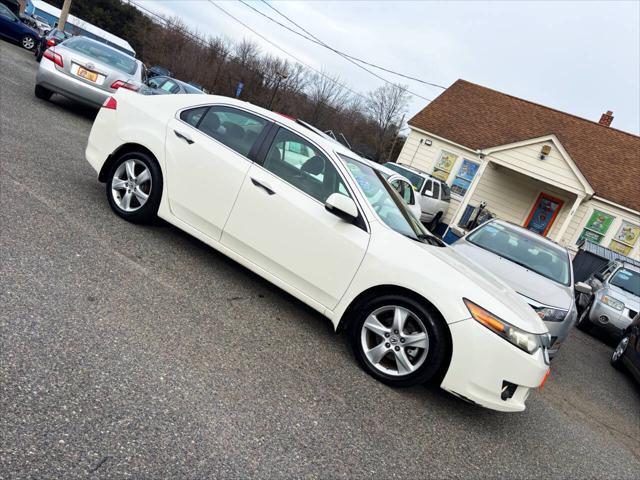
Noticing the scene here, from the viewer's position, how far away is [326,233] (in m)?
4.00

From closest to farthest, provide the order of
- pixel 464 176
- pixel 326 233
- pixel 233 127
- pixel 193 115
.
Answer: pixel 326 233, pixel 233 127, pixel 193 115, pixel 464 176

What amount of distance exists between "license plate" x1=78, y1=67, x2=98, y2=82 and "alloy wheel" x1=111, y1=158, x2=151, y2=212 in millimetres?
5253

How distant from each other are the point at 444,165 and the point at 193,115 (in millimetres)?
17669

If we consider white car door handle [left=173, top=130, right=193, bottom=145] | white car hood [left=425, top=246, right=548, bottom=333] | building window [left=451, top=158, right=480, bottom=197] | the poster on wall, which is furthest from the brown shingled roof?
white car door handle [left=173, top=130, right=193, bottom=145]

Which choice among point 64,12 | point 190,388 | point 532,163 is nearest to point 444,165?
point 532,163

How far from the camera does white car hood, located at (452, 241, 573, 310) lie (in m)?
5.90

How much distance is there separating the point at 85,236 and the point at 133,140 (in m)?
1.13

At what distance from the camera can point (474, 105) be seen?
894 inches

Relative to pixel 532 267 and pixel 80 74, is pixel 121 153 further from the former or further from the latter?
pixel 532 267

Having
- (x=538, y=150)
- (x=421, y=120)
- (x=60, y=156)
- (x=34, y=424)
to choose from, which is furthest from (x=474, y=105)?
(x=34, y=424)

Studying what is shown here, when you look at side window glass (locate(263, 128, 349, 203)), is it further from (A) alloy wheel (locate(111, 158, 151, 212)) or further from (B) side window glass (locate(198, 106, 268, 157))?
(A) alloy wheel (locate(111, 158, 151, 212))

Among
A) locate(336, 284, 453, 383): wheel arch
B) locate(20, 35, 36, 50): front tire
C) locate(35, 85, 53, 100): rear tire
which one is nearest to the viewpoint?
locate(336, 284, 453, 383): wheel arch

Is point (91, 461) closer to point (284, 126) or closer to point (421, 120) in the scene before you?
point (284, 126)

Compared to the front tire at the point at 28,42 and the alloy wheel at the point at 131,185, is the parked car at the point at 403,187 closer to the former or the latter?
the alloy wheel at the point at 131,185
